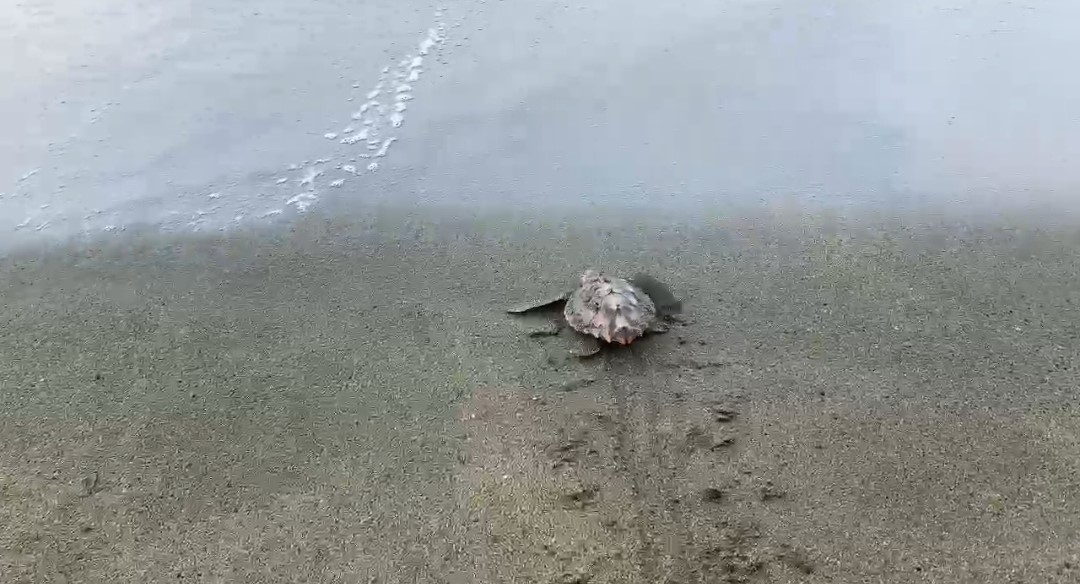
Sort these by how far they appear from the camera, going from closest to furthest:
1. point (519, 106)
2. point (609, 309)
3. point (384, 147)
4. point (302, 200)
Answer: point (609, 309), point (302, 200), point (384, 147), point (519, 106)

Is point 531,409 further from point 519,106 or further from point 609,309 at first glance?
point 519,106

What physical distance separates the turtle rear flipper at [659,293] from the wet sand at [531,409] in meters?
0.06

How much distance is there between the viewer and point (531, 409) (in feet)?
9.37

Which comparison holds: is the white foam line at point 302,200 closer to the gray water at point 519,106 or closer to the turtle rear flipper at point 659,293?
the gray water at point 519,106

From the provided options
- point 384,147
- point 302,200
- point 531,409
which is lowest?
point 531,409

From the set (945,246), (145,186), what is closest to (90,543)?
(145,186)

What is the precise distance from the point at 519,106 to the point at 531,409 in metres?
2.32

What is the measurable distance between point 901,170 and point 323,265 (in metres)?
3.14

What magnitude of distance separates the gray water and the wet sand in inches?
14.4

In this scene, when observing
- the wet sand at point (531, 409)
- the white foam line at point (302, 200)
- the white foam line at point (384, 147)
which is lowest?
the wet sand at point (531, 409)

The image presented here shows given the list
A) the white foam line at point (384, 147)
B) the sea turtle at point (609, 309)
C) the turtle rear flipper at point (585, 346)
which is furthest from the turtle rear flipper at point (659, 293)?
the white foam line at point (384, 147)

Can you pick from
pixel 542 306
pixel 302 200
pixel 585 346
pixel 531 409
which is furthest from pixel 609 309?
pixel 302 200

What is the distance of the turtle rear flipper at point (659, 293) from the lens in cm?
328

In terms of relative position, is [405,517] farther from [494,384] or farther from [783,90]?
[783,90]
